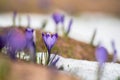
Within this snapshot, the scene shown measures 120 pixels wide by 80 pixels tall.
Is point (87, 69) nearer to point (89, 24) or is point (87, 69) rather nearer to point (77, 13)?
point (89, 24)

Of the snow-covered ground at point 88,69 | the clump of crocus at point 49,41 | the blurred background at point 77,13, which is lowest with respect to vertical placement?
the blurred background at point 77,13

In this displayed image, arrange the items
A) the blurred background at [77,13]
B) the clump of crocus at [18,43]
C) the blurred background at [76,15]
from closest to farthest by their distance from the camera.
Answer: the clump of crocus at [18,43], the blurred background at [76,15], the blurred background at [77,13]

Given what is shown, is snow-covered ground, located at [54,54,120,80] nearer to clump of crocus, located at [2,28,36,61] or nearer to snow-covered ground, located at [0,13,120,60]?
clump of crocus, located at [2,28,36,61]

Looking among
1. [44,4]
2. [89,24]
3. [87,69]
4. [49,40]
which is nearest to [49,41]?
[49,40]

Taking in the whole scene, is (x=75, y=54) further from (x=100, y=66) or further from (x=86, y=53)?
(x=100, y=66)

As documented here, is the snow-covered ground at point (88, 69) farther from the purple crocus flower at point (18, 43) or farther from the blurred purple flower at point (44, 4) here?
the blurred purple flower at point (44, 4)

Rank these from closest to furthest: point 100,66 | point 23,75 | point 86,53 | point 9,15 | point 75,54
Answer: point 23,75 → point 100,66 → point 75,54 → point 86,53 → point 9,15

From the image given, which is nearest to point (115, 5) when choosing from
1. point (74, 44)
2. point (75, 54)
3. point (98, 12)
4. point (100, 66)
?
point (98, 12)

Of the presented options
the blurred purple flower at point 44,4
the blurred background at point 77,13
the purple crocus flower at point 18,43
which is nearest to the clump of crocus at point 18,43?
the purple crocus flower at point 18,43
